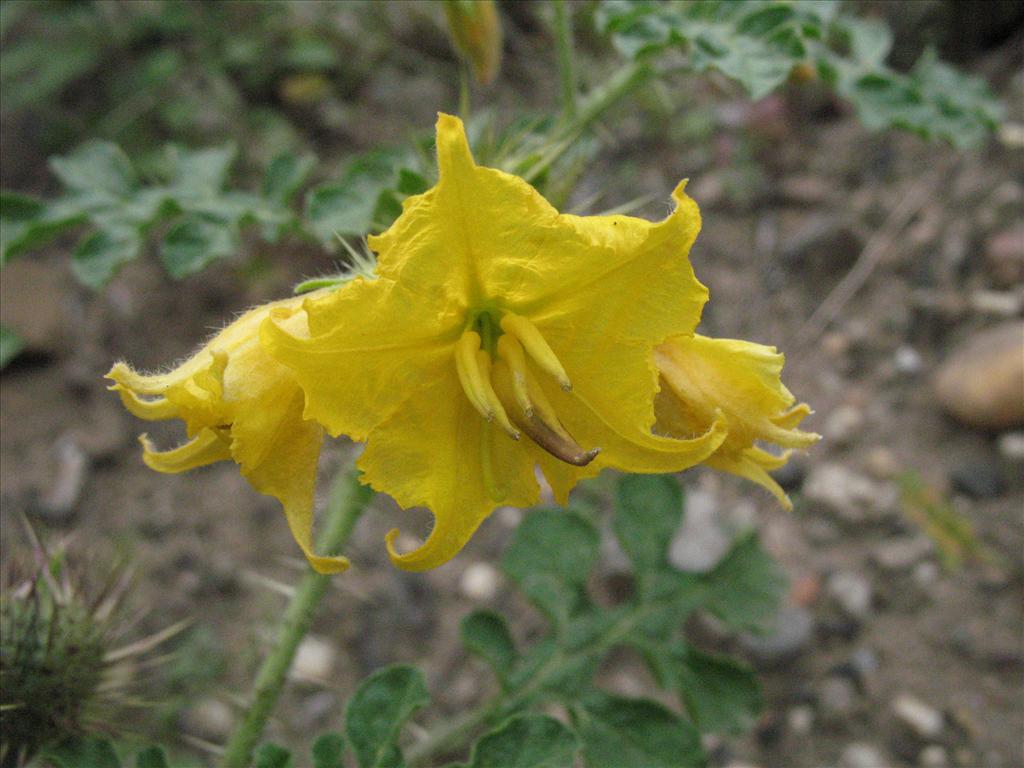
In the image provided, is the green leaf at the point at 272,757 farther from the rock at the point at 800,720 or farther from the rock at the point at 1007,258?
the rock at the point at 1007,258

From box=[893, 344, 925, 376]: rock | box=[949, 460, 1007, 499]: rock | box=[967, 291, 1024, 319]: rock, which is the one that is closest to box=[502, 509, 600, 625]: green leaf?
box=[949, 460, 1007, 499]: rock

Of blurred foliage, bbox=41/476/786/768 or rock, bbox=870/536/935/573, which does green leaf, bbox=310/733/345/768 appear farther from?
rock, bbox=870/536/935/573

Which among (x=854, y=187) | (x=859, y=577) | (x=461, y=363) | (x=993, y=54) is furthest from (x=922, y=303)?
(x=461, y=363)

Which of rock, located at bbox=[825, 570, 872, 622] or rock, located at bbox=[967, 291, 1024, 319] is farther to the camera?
rock, located at bbox=[967, 291, 1024, 319]

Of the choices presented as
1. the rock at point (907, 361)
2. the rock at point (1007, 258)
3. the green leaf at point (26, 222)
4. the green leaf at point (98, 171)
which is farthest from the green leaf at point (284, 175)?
the rock at point (1007, 258)

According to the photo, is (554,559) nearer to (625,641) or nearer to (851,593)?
(625,641)

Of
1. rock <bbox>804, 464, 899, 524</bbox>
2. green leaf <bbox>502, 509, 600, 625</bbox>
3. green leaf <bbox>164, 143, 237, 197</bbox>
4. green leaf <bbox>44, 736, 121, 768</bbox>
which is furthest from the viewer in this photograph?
rock <bbox>804, 464, 899, 524</bbox>
